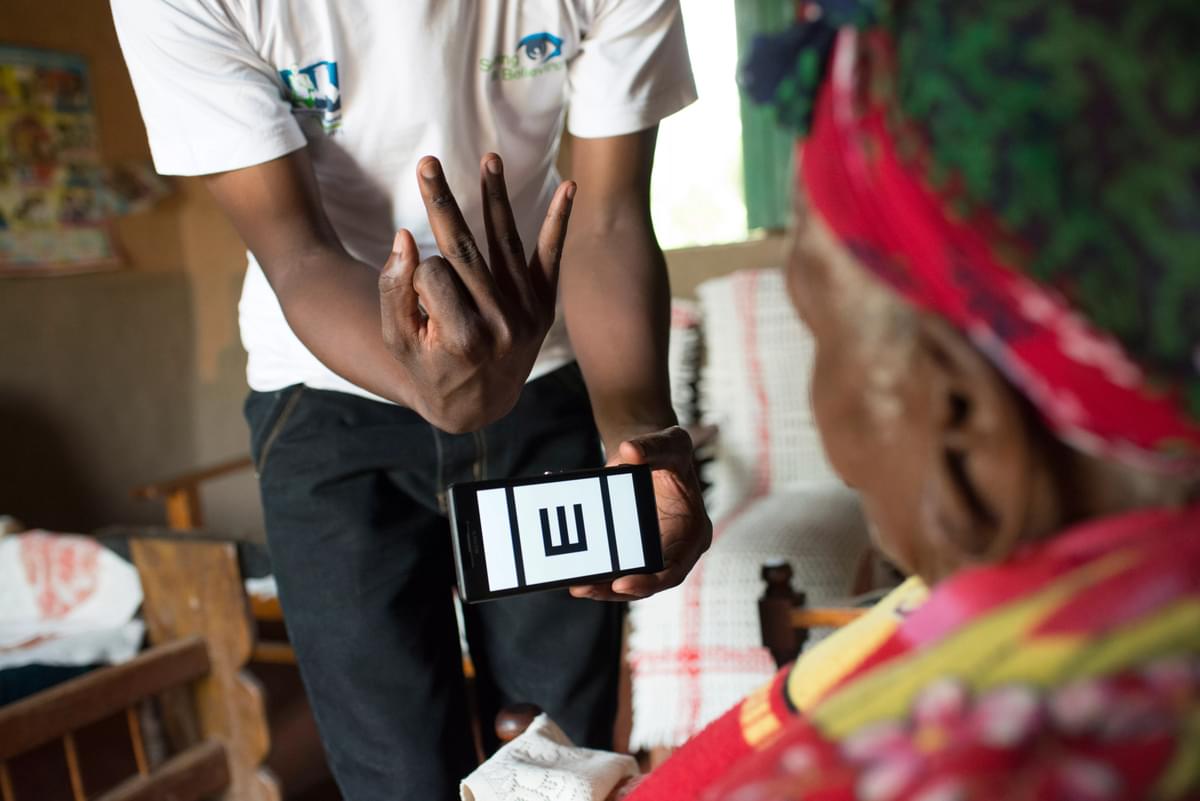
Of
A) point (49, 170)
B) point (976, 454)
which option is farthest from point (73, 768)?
point (49, 170)

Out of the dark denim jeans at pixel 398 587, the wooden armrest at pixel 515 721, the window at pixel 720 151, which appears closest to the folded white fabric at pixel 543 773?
the wooden armrest at pixel 515 721

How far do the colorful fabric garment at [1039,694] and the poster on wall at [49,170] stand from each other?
2959 millimetres

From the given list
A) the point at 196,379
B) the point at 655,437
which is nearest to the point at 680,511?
the point at 655,437

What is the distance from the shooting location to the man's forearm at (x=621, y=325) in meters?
0.98

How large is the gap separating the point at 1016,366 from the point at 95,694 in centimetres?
152

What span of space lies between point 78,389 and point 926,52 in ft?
10.2

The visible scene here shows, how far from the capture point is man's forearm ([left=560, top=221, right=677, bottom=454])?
38.7 inches

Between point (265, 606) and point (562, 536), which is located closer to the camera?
point (562, 536)

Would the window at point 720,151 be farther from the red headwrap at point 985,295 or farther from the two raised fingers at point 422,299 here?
the red headwrap at point 985,295

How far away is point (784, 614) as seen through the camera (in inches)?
60.4

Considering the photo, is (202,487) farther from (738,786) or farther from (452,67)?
(738,786)

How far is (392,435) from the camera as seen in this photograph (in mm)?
971

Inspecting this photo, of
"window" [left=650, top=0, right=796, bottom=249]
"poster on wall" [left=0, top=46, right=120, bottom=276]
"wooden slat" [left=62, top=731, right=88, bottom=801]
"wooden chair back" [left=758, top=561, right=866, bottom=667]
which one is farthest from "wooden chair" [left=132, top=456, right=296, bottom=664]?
"window" [left=650, top=0, right=796, bottom=249]

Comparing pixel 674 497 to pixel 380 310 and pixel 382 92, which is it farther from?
pixel 382 92
